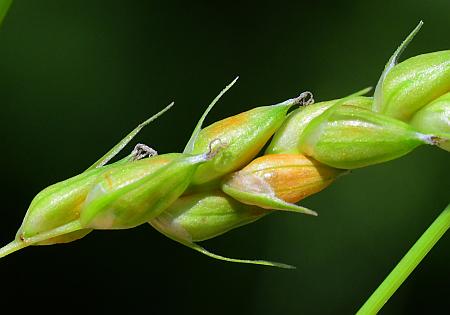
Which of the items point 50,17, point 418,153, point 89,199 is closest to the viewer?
point 89,199

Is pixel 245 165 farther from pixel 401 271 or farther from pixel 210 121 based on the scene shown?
pixel 210 121

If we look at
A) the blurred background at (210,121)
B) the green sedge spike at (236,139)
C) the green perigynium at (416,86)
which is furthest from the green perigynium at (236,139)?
the blurred background at (210,121)

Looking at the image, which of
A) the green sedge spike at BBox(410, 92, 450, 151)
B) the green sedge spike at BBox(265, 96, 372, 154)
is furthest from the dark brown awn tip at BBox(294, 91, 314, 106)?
the green sedge spike at BBox(410, 92, 450, 151)

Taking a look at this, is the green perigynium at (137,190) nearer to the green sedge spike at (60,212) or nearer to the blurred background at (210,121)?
the green sedge spike at (60,212)

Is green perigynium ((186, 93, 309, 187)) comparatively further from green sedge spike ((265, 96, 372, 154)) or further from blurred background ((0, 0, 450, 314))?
blurred background ((0, 0, 450, 314))

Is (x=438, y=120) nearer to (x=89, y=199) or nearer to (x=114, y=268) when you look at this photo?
(x=89, y=199)

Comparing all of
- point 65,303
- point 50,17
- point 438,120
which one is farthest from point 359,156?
point 65,303
